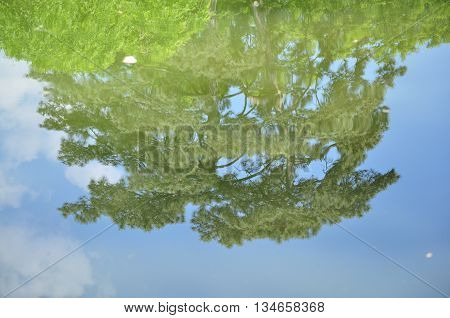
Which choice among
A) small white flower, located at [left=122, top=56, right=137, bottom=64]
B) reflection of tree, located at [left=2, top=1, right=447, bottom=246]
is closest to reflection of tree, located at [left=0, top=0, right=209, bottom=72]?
small white flower, located at [left=122, top=56, right=137, bottom=64]

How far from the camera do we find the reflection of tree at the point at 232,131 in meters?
6.21

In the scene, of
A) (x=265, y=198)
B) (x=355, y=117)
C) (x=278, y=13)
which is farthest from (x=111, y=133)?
(x=278, y=13)

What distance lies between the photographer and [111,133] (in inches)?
273

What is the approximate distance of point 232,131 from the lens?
7.10m

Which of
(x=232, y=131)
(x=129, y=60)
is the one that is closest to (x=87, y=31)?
(x=129, y=60)

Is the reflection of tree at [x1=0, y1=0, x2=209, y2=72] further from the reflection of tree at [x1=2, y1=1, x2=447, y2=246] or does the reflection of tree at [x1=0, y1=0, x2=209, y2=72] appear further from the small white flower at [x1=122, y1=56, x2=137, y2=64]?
the reflection of tree at [x1=2, y1=1, x2=447, y2=246]

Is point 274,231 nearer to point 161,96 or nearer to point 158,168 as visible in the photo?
point 158,168

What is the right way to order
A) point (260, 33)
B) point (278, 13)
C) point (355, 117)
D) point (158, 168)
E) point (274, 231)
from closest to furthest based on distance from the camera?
point (274, 231)
point (158, 168)
point (355, 117)
point (260, 33)
point (278, 13)

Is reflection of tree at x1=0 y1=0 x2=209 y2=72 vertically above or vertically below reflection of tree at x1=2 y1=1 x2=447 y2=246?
above

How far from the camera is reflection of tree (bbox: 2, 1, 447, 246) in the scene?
6.21m

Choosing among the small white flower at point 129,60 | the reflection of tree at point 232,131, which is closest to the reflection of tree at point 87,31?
the small white flower at point 129,60

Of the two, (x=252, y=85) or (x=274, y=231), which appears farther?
(x=252, y=85)

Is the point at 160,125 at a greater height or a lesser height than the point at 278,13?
lesser

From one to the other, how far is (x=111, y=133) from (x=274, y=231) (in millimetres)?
3219
